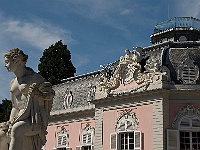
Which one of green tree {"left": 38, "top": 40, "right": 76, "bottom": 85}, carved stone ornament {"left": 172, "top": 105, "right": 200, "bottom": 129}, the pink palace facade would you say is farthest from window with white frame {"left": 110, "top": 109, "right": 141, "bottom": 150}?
green tree {"left": 38, "top": 40, "right": 76, "bottom": 85}

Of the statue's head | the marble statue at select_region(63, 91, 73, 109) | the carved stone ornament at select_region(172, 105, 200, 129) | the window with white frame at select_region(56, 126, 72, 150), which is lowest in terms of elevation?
the window with white frame at select_region(56, 126, 72, 150)

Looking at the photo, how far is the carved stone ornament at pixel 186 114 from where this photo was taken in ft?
82.7

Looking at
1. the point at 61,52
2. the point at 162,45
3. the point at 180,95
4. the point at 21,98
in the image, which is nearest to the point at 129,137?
the point at 180,95

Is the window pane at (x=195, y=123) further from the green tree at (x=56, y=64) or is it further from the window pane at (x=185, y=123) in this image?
the green tree at (x=56, y=64)

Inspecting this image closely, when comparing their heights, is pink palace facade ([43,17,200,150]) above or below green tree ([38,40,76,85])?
below

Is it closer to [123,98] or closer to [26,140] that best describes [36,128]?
[26,140]

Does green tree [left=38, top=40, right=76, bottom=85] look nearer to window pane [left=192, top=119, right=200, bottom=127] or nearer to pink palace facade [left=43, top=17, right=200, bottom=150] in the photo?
pink palace facade [left=43, top=17, right=200, bottom=150]

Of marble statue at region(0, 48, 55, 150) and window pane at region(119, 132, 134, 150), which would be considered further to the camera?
window pane at region(119, 132, 134, 150)

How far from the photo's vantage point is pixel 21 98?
25.0 ft

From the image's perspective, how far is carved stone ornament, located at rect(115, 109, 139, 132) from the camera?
26.6m

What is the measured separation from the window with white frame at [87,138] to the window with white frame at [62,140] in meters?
1.60

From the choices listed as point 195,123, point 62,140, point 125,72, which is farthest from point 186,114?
point 62,140

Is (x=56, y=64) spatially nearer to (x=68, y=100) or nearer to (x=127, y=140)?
(x=68, y=100)

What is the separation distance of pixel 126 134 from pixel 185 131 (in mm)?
3667
